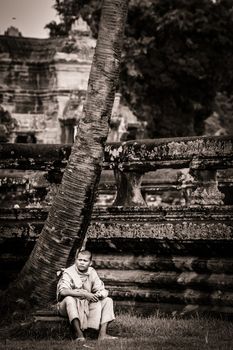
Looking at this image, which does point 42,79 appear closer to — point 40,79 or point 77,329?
point 40,79

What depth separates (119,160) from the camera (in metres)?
8.87

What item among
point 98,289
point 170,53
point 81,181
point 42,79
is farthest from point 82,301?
point 170,53

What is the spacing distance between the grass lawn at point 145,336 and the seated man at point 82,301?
0.17 metres

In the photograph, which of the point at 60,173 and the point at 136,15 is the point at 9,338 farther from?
the point at 136,15

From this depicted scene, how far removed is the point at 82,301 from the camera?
710 cm

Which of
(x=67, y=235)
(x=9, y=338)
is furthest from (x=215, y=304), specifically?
(x=9, y=338)

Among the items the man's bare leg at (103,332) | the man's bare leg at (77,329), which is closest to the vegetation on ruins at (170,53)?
the man's bare leg at (103,332)

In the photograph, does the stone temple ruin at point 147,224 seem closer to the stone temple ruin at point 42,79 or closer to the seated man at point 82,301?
the seated man at point 82,301

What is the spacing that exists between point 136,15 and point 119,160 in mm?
25286

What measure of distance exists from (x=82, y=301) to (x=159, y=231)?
1.71 meters

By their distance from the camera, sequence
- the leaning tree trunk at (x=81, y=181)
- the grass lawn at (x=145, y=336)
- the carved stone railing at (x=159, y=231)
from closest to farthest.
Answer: the grass lawn at (x=145, y=336) → the leaning tree trunk at (x=81, y=181) → the carved stone railing at (x=159, y=231)

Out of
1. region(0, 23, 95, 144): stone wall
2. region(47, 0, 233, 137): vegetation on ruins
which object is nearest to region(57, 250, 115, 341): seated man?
region(0, 23, 95, 144): stone wall

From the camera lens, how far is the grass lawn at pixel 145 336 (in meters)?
6.59

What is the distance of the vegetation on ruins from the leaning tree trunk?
929 inches
